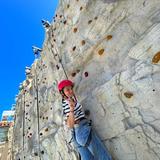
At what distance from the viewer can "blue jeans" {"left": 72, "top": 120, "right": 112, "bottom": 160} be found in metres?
2.33

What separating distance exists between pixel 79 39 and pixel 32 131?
2845 millimetres

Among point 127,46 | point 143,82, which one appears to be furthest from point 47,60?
point 143,82

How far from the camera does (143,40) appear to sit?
Answer: 224cm

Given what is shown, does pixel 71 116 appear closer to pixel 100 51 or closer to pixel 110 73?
pixel 110 73

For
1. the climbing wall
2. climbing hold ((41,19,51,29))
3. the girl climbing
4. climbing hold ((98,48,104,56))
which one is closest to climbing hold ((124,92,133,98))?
the climbing wall

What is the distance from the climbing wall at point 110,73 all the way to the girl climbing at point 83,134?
15 cm

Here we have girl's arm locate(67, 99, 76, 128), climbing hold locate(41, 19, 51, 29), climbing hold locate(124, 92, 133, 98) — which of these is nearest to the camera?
climbing hold locate(124, 92, 133, 98)

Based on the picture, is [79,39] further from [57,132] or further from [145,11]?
[57,132]

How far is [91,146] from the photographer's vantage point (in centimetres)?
238

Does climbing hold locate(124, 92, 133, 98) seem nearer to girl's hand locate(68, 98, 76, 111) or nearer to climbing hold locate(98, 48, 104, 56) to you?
girl's hand locate(68, 98, 76, 111)

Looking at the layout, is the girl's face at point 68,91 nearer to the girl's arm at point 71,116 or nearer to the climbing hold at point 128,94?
the girl's arm at point 71,116

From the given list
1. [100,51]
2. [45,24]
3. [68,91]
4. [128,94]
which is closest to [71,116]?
[68,91]

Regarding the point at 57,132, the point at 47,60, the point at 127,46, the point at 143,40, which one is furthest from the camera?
the point at 47,60

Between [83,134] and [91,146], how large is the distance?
0.54ft
